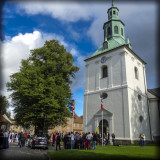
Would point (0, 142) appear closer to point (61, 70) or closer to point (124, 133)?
point (61, 70)

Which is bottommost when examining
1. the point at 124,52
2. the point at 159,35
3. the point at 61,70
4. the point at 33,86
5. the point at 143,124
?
the point at 143,124

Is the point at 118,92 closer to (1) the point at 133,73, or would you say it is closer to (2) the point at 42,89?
(1) the point at 133,73

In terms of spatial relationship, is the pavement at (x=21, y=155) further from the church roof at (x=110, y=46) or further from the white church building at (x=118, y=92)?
the church roof at (x=110, y=46)

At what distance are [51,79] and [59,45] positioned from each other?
24.4ft

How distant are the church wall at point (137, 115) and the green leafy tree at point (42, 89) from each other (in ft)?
29.7

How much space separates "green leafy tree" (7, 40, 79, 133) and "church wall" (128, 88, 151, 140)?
29.7 ft

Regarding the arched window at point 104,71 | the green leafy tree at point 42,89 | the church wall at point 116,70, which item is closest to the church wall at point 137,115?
the church wall at point 116,70

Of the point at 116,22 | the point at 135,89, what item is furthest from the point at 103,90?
the point at 116,22

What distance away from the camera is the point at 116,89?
77.9 ft

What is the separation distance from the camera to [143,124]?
2347 centimetres

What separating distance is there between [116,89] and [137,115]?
484cm

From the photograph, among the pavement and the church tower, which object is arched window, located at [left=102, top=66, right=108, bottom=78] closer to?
the church tower

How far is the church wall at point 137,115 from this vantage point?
21.2m

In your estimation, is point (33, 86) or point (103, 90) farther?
point (103, 90)
